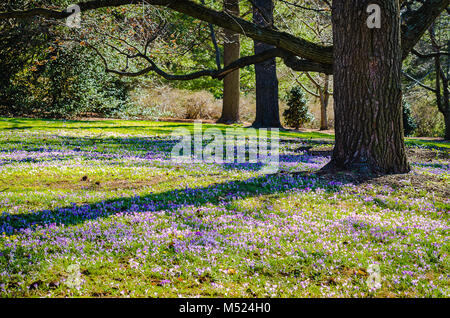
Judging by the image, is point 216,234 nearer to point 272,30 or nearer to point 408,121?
point 272,30

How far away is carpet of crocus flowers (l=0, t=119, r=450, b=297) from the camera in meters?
3.54

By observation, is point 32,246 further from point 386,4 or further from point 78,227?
point 386,4

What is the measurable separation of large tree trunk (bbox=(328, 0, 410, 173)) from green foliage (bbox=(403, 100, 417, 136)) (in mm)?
25179

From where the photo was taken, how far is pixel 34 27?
21.4m

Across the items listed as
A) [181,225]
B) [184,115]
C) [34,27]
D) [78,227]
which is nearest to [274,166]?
[181,225]

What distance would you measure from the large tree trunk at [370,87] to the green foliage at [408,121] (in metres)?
25.2

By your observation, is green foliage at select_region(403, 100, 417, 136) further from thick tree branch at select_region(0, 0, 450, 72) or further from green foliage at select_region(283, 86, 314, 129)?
thick tree branch at select_region(0, 0, 450, 72)

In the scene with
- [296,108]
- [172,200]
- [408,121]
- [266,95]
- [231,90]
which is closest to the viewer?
[172,200]

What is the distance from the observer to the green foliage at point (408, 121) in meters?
29.9

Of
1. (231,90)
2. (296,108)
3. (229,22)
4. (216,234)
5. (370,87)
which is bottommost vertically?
(216,234)

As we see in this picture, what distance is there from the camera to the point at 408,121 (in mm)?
30516

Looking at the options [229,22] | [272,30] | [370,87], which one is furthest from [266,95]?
[370,87]

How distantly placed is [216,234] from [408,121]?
30.7m

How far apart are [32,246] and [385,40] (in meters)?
7.22
